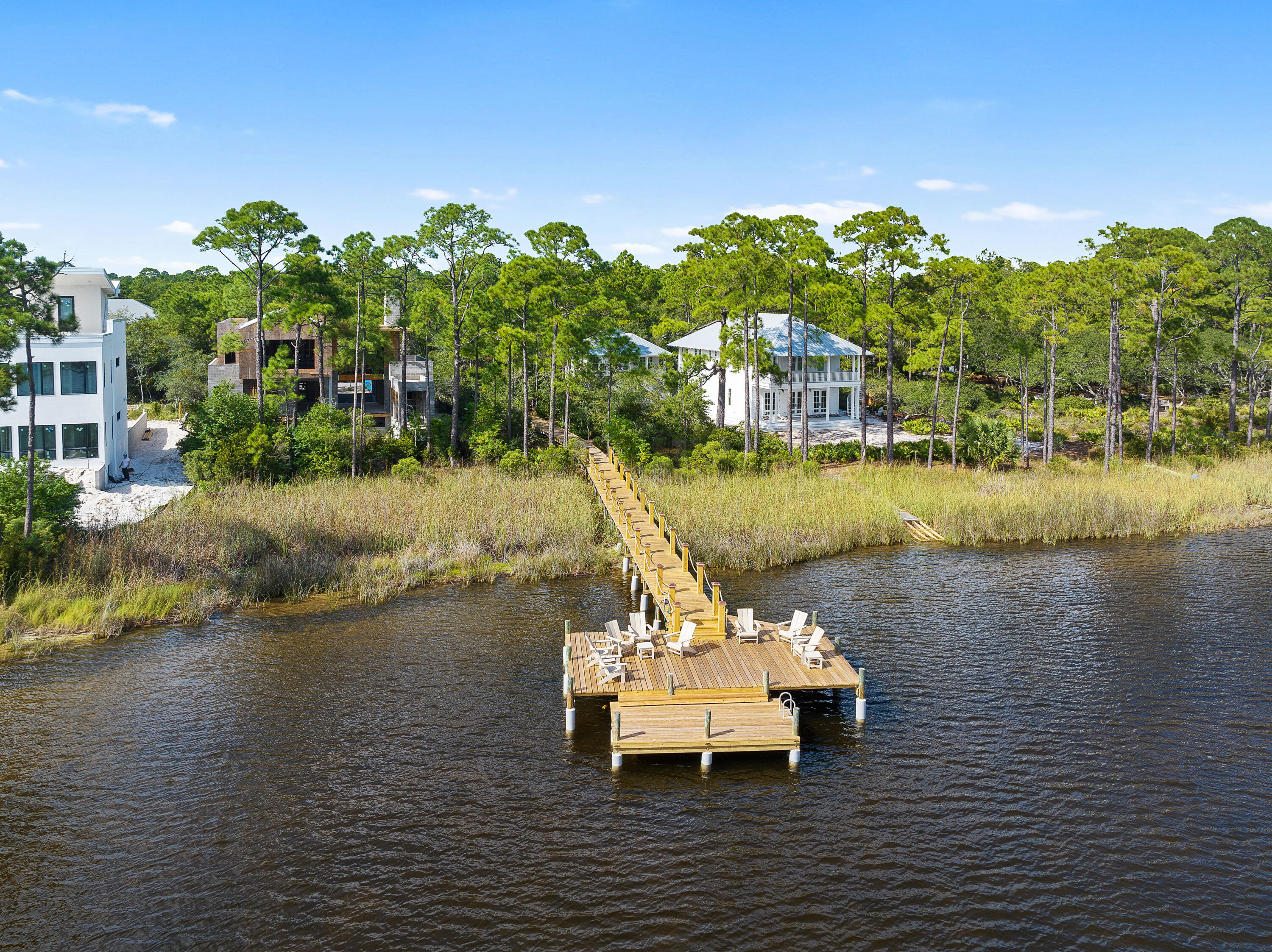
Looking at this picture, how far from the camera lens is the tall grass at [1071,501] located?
38125mm

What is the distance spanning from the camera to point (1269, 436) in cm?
5706

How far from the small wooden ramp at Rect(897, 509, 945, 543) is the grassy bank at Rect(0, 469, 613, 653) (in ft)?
42.0

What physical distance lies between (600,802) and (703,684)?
13.0ft

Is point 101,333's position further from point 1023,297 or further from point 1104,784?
point 1023,297

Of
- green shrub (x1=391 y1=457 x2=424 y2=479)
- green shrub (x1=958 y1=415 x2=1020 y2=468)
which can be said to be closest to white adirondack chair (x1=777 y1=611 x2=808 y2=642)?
green shrub (x1=391 y1=457 x2=424 y2=479)

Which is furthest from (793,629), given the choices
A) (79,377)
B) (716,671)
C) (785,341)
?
(785,341)

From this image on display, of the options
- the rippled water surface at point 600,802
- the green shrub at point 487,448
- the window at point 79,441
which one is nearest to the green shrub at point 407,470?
the green shrub at point 487,448

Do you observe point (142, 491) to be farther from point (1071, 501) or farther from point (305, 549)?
point (1071, 501)

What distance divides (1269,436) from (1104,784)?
166 feet

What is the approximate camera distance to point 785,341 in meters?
58.3

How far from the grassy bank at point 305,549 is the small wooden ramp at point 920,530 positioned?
1279cm

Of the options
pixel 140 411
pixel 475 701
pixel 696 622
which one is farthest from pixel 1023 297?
pixel 140 411

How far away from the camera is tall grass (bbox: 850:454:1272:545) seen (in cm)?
3812

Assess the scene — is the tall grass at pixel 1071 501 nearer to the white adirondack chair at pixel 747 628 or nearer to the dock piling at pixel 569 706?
the white adirondack chair at pixel 747 628
